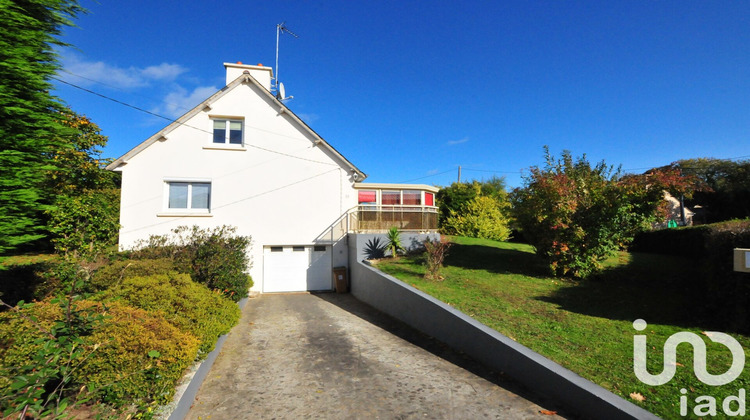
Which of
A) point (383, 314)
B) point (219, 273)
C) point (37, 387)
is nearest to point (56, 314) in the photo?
point (37, 387)

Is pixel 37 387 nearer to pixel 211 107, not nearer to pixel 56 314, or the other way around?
pixel 56 314

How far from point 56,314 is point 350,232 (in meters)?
10.1

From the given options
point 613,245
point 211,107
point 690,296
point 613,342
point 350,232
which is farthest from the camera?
point 350,232

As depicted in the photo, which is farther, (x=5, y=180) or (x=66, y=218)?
(x=66, y=218)

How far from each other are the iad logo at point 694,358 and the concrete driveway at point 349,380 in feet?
4.63

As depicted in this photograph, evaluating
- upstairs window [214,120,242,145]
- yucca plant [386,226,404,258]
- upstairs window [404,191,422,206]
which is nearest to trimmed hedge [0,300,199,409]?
yucca plant [386,226,404,258]

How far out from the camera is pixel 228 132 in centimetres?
1337

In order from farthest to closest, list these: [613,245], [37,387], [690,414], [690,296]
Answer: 1. [613,245]
2. [690,296]
3. [690,414]
4. [37,387]

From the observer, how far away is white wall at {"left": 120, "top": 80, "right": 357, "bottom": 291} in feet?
40.0

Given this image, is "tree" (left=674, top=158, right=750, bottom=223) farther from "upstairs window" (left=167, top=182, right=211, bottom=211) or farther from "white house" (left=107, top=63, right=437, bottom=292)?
"upstairs window" (left=167, top=182, right=211, bottom=211)

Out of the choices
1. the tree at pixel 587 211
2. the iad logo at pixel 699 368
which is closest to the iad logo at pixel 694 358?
the iad logo at pixel 699 368

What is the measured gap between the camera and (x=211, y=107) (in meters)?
13.0

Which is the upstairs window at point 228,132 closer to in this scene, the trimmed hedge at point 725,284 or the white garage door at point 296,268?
the white garage door at point 296,268

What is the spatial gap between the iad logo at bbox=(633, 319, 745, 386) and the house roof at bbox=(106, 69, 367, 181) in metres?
10.8
